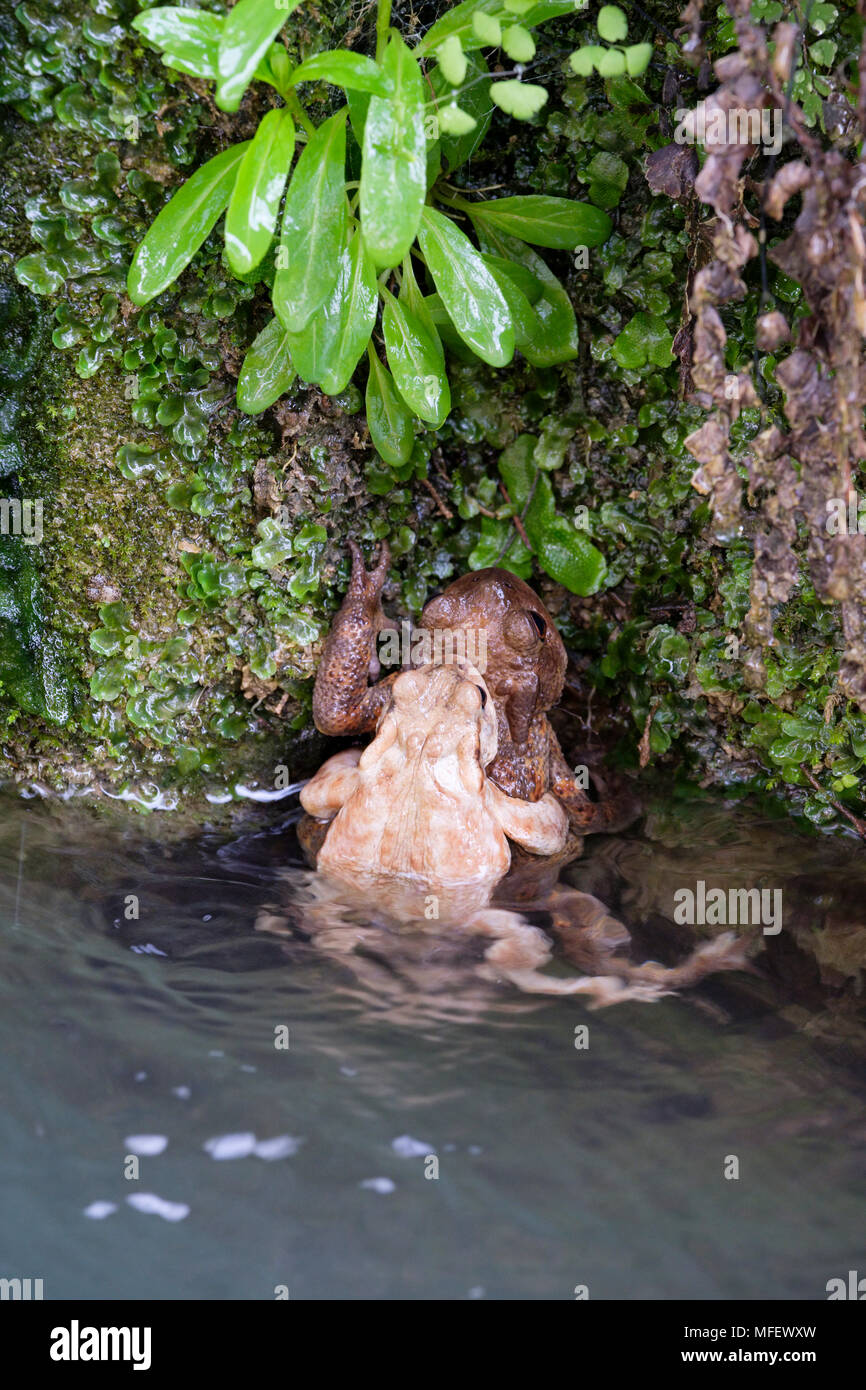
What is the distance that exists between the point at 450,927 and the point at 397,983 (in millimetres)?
402

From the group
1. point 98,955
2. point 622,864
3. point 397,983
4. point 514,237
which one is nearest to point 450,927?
point 397,983

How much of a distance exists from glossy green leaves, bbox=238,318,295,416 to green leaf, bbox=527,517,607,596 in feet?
4.04

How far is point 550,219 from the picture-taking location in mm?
3256

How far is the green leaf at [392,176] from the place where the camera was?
2.46 m

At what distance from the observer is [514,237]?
11.2ft

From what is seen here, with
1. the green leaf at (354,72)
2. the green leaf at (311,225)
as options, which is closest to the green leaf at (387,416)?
the green leaf at (311,225)

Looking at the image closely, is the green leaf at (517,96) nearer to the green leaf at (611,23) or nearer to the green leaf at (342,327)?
the green leaf at (611,23)

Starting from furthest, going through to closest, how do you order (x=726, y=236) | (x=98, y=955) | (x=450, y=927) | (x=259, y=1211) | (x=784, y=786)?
(x=784, y=786), (x=450, y=927), (x=98, y=955), (x=726, y=236), (x=259, y=1211)

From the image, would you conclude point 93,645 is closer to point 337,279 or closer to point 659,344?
point 337,279

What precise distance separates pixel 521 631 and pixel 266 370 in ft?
4.26

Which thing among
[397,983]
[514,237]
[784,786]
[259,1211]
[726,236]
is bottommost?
[259,1211]

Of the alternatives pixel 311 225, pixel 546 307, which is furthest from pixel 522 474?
pixel 311 225

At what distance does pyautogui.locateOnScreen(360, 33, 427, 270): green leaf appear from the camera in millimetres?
2457

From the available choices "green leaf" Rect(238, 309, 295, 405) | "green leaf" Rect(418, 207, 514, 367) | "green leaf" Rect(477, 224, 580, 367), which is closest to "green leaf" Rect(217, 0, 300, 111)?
"green leaf" Rect(418, 207, 514, 367)
